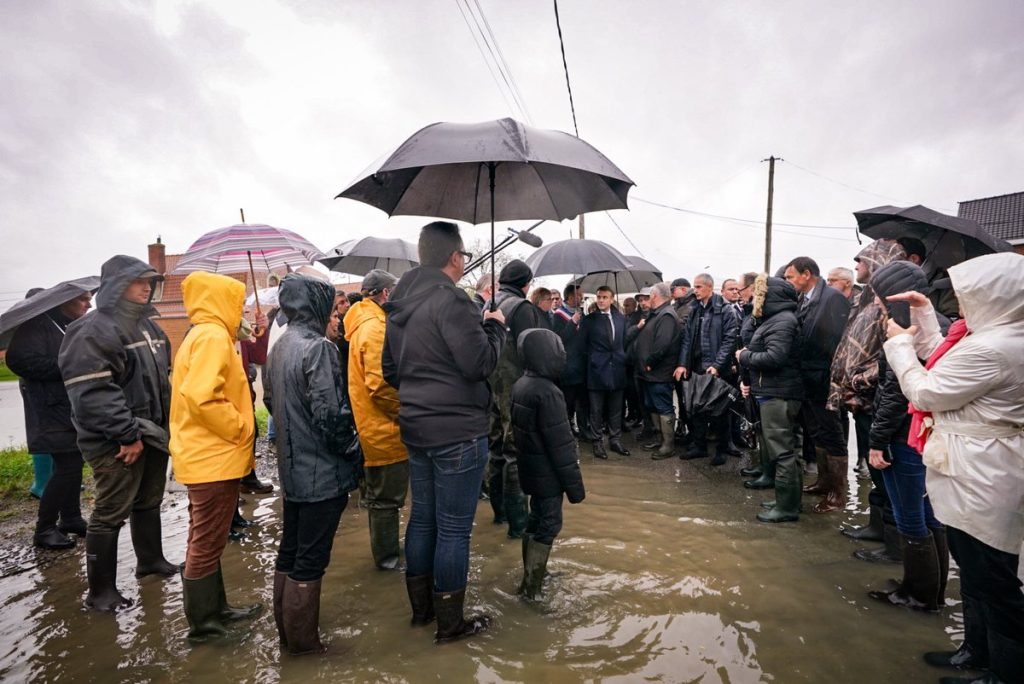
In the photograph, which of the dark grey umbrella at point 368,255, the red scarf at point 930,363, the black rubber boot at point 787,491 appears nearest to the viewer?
the red scarf at point 930,363

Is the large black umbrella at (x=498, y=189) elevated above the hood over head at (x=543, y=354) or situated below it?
above

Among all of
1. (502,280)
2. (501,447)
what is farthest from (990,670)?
(502,280)

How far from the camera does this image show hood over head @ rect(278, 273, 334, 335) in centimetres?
272

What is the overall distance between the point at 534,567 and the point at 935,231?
4460mm

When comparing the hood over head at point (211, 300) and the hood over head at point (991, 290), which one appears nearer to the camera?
the hood over head at point (991, 290)

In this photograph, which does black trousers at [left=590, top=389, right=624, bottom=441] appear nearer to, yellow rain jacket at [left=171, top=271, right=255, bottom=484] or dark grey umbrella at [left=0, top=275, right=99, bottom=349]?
yellow rain jacket at [left=171, top=271, right=255, bottom=484]

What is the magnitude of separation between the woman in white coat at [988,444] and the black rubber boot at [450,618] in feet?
7.88

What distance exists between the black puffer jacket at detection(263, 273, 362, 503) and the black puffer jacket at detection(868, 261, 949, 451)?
307 centimetres

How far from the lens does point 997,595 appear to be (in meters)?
2.15

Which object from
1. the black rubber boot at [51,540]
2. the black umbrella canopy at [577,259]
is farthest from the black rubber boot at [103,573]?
the black umbrella canopy at [577,259]

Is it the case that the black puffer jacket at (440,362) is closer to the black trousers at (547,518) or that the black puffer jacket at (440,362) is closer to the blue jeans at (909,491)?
the black trousers at (547,518)

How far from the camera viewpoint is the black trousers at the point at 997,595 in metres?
2.12

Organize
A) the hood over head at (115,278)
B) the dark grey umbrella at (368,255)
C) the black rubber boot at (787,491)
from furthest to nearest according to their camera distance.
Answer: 1. the dark grey umbrella at (368,255)
2. the black rubber boot at (787,491)
3. the hood over head at (115,278)

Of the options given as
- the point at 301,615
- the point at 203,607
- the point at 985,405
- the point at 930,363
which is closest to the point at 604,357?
the point at 930,363
